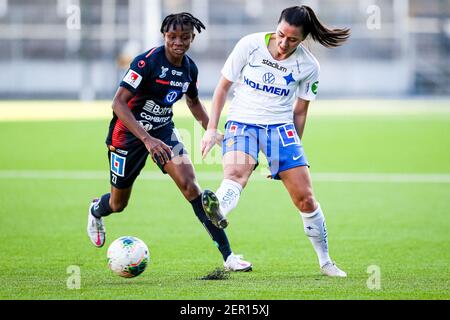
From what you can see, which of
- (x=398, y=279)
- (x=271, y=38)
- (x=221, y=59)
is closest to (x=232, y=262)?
(x=398, y=279)

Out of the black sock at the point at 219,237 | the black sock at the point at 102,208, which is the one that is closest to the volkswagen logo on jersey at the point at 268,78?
the black sock at the point at 219,237

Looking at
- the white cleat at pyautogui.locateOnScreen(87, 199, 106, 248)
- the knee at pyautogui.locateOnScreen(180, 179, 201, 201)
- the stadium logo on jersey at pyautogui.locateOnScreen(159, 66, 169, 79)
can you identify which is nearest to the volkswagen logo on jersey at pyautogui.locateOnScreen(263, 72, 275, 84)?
the stadium logo on jersey at pyautogui.locateOnScreen(159, 66, 169, 79)

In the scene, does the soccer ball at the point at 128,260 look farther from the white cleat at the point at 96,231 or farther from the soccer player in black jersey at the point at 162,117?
the white cleat at the point at 96,231

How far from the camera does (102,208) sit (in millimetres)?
10039

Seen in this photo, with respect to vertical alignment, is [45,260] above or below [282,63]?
below

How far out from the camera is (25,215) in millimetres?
12641

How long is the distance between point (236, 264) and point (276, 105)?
1.55 metres

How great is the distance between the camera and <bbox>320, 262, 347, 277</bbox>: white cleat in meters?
Result: 8.41

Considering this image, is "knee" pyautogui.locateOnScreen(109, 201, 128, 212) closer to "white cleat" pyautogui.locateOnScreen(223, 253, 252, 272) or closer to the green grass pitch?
the green grass pitch

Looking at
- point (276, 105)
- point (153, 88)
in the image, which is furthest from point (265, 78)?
point (153, 88)

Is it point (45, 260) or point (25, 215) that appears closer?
point (45, 260)
